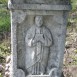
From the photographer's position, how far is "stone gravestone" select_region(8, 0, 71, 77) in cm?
419

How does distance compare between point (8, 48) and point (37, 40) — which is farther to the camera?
point (8, 48)

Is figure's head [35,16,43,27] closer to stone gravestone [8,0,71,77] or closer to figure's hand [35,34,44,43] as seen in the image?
stone gravestone [8,0,71,77]

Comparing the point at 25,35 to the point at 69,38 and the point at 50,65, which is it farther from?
the point at 69,38

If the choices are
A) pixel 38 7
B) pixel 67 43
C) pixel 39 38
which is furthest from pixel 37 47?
pixel 67 43

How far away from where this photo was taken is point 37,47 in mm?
4469

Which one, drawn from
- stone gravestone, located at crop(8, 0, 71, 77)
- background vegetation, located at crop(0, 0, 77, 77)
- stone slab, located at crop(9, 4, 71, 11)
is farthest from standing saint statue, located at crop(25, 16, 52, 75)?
background vegetation, located at crop(0, 0, 77, 77)

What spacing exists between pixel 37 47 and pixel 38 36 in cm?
19

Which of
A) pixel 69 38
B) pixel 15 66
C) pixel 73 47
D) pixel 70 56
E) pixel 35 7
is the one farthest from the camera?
pixel 69 38

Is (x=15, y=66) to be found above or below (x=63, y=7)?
below

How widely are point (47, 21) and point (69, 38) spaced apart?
277cm

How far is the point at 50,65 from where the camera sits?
4699mm

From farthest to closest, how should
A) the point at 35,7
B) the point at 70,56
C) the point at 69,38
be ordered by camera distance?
the point at 69,38 < the point at 70,56 < the point at 35,7

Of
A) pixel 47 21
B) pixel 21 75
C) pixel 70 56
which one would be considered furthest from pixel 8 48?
pixel 47 21

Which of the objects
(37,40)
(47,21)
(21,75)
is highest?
(47,21)
